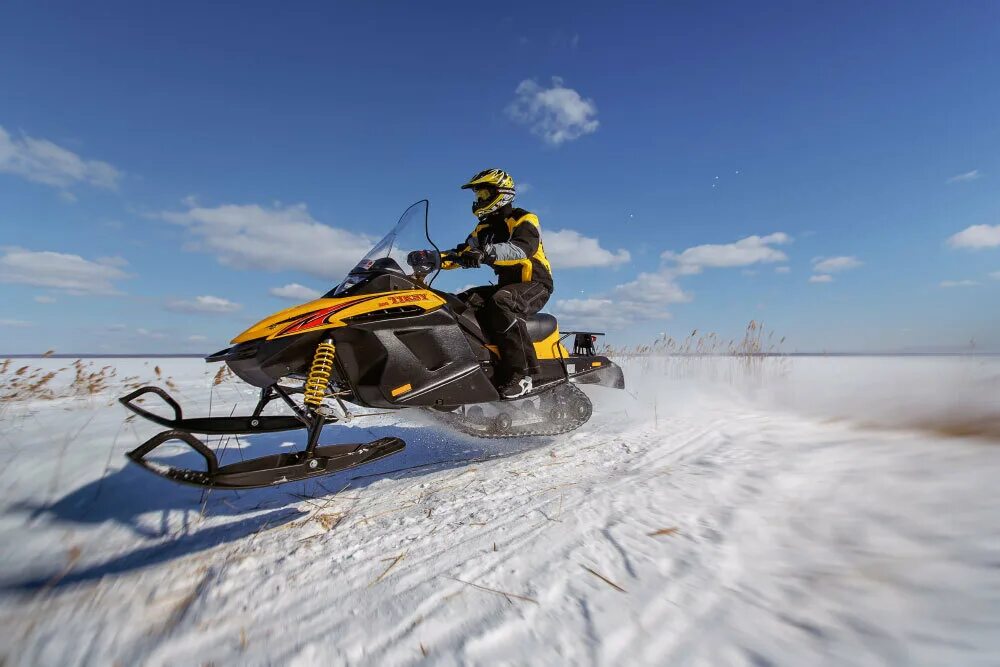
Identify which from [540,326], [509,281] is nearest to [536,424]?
[540,326]

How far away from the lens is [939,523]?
4.69ft

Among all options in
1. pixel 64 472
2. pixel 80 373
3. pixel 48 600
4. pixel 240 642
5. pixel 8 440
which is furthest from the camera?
pixel 80 373

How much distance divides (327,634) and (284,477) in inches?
42.6

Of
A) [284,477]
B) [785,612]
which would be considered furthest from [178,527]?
[785,612]

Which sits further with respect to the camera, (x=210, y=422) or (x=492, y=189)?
(x=492, y=189)

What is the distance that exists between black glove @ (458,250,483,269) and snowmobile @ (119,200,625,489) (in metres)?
0.14

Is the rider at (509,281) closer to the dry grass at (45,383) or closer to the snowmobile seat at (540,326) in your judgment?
the snowmobile seat at (540,326)

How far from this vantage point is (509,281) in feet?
14.6

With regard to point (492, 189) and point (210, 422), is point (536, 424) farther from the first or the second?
point (210, 422)

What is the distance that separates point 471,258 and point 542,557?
2788mm

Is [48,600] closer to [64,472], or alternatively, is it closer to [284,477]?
[284,477]

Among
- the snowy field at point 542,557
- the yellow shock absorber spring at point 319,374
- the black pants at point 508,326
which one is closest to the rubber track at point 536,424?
the black pants at point 508,326

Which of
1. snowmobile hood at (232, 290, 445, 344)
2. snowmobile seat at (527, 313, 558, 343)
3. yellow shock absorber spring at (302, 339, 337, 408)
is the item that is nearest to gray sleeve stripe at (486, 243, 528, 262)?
snowmobile seat at (527, 313, 558, 343)

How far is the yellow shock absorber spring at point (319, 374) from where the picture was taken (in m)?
2.58
